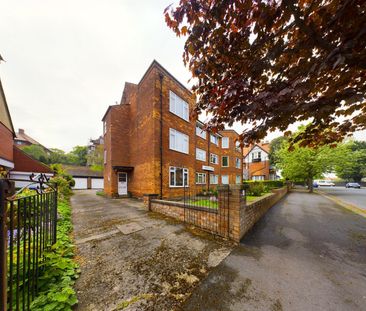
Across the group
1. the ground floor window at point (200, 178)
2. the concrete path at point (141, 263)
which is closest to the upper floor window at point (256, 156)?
the ground floor window at point (200, 178)

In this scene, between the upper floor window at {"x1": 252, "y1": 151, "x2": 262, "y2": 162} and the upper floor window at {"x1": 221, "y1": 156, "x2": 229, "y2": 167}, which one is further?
the upper floor window at {"x1": 252, "y1": 151, "x2": 262, "y2": 162}

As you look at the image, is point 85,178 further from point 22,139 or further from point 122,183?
point 22,139

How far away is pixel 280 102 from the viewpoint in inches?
143

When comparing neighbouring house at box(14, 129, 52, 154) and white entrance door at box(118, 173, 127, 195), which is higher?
neighbouring house at box(14, 129, 52, 154)

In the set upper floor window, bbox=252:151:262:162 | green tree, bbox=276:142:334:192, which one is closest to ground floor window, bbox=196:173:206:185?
green tree, bbox=276:142:334:192

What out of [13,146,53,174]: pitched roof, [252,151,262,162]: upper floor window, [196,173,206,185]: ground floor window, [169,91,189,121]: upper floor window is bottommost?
[196,173,206,185]: ground floor window

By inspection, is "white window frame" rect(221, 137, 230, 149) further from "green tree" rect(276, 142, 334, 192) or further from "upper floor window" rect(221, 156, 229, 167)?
"green tree" rect(276, 142, 334, 192)

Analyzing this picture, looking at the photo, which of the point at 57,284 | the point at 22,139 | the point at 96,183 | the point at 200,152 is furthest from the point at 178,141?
the point at 22,139

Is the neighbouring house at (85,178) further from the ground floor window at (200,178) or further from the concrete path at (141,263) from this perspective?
the concrete path at (141,263)

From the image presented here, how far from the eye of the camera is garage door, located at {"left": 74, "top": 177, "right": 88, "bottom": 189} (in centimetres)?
3003

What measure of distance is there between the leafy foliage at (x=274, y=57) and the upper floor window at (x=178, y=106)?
30.8 ft

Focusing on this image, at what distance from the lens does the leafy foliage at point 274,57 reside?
283 cm

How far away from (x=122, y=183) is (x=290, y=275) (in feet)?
46.9

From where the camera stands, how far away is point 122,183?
15.0 meters
